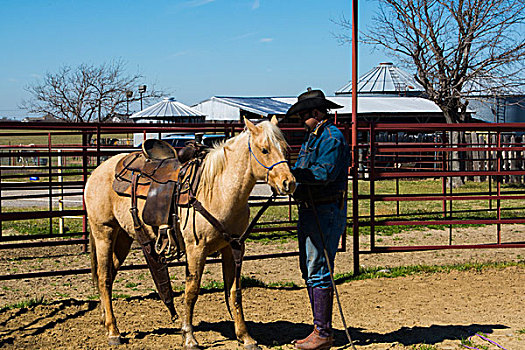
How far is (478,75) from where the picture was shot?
19.1 m

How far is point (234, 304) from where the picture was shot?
4836mm

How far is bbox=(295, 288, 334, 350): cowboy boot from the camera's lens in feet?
14.8

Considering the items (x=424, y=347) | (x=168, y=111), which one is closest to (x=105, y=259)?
(x=424, y=347)

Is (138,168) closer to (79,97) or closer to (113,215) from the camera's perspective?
(113,215)

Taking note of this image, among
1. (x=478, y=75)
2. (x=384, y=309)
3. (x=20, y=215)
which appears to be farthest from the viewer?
(x=478, y=75)

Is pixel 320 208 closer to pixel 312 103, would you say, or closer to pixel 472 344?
pixel 312 103

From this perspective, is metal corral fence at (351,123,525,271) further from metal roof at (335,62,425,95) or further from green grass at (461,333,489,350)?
metal roof at (335,62,425,95)

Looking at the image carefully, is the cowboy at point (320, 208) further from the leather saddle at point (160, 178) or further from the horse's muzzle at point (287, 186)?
the leather saddle at point (160, 178)

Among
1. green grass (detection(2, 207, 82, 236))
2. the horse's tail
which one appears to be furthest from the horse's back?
green grass (detection(2, 207, 82, 236))

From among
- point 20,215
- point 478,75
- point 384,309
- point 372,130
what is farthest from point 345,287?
point 478,75

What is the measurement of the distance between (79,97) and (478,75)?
61.3 feet

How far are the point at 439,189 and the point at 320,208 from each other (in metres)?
13.2

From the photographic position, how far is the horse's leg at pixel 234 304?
4766 mm

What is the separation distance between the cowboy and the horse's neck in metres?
0.39
